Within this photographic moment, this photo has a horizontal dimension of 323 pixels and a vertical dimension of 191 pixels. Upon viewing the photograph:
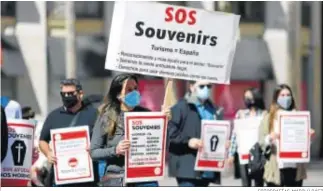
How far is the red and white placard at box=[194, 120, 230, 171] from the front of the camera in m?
11.7

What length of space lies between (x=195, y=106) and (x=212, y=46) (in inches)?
92.8

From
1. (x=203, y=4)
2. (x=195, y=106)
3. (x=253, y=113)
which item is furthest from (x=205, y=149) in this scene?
(x=203, y=4)

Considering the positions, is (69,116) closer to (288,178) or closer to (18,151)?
(18,151)

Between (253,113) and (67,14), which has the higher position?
(67,14)

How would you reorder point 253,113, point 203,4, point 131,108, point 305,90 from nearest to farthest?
point 131,108 < point 253,113 < point 203,4 < point 305,90

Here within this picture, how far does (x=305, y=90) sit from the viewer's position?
28531 millimetres

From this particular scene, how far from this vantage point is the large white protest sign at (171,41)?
351 inches

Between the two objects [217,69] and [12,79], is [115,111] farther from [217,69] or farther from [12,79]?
[12,79]

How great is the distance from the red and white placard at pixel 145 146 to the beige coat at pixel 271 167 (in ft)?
10.7

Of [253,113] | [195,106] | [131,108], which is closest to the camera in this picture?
[131,108]

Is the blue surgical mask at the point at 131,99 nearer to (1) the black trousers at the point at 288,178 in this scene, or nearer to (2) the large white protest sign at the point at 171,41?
(2) the large white protest sign at the point at 171,41

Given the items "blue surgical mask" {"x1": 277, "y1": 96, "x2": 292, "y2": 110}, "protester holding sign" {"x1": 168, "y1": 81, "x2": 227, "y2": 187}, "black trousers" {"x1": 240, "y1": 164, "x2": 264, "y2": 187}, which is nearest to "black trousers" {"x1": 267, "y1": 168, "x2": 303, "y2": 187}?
"black trousers" {"x1": 240, "y1": 164, "x2": 264, "y2": 187}

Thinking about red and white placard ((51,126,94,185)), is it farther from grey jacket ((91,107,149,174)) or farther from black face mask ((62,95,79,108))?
grey jacket ((91,107,149,174))

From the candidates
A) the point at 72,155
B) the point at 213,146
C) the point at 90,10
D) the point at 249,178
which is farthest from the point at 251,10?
the point at 72,155
